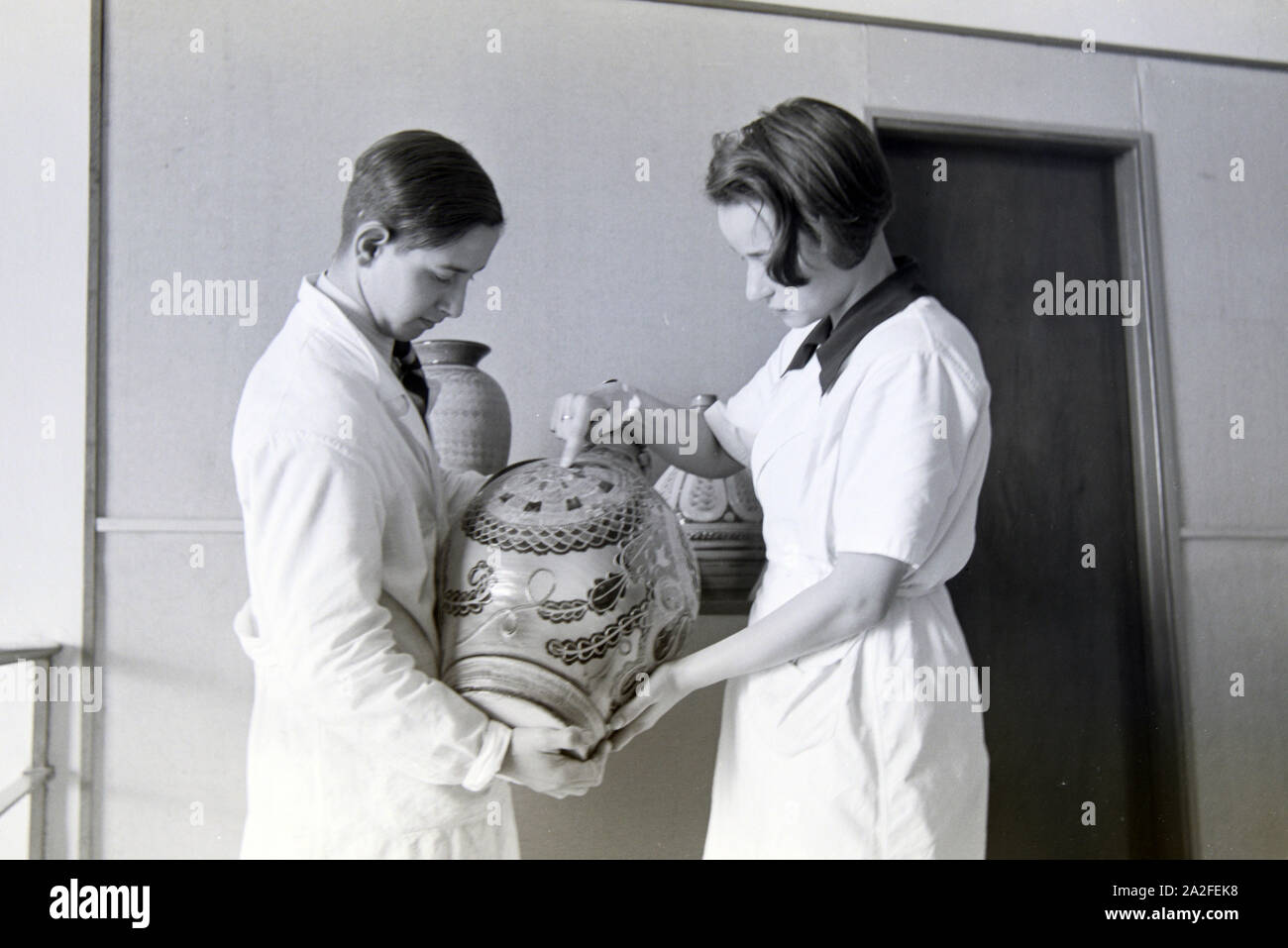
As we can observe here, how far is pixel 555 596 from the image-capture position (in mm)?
1017

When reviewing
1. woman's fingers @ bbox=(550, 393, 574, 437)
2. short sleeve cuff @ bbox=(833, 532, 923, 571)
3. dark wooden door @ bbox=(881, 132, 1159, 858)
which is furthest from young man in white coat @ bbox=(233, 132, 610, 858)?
dark wooden door @ bbox=(881, 132, 1159, 858)

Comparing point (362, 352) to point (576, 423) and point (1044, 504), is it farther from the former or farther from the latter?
point (1044, 504)

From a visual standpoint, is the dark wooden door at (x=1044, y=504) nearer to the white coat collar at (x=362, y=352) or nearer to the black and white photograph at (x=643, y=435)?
the black and white photograph at (x=643, y=435)

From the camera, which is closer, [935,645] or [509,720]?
[509,720]

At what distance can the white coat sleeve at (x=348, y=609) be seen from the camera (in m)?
1.01

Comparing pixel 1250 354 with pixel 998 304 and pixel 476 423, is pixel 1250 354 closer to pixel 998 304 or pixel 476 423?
pixel 998 304

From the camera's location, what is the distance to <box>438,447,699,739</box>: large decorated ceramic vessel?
102cm

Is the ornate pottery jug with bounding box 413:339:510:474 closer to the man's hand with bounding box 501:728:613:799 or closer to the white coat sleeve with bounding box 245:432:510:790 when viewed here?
the white coat sleeve with bounding box 245:432:510:790

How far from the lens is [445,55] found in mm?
1290

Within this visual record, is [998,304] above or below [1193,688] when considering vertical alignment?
above

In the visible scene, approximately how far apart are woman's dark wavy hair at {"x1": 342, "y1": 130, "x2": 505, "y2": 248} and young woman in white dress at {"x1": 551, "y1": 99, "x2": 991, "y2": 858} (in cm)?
22

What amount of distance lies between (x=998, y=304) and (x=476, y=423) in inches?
27.4
